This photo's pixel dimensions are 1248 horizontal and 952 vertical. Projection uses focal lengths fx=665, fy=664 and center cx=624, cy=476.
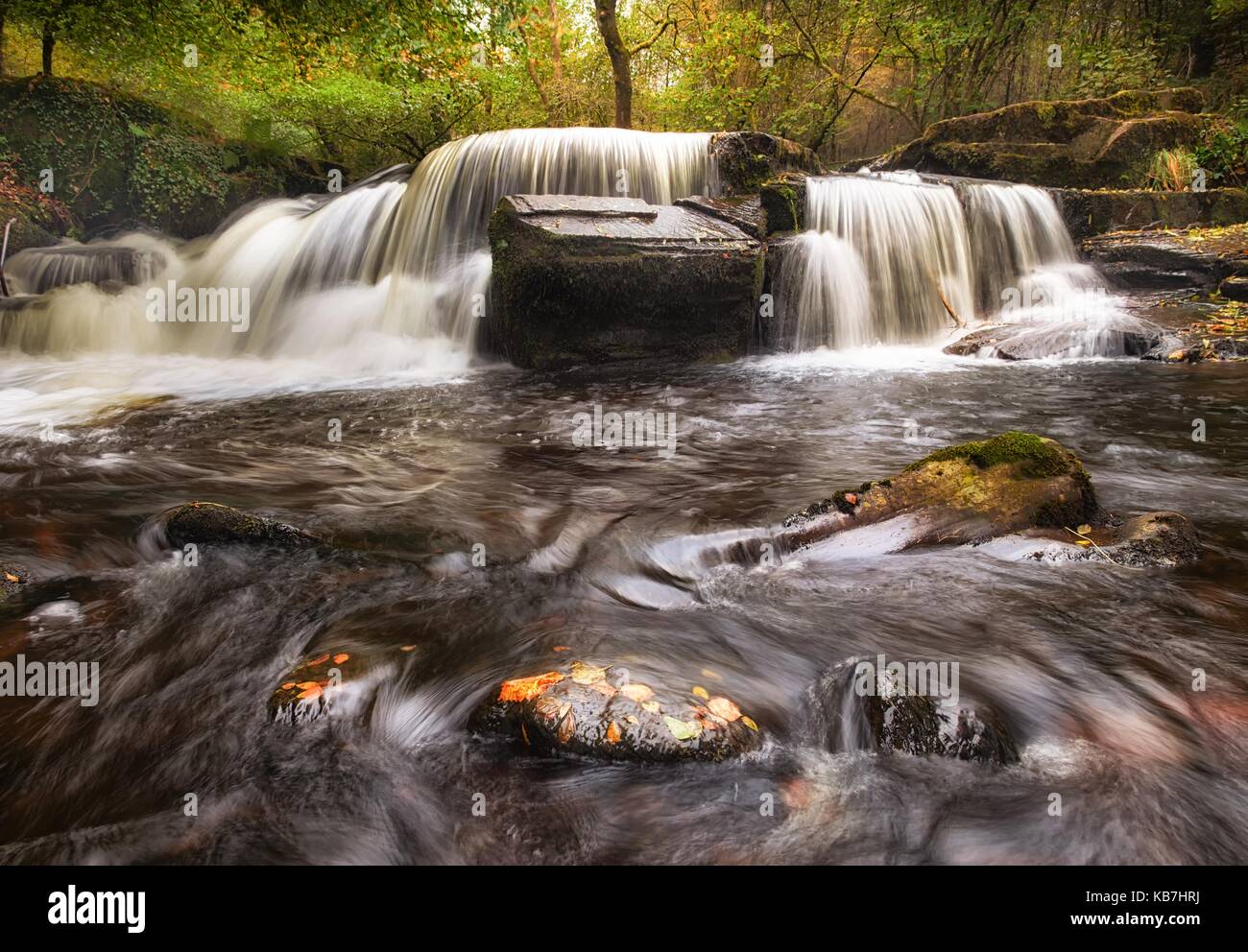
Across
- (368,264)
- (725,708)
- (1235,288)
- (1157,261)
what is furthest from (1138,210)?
(725,708)

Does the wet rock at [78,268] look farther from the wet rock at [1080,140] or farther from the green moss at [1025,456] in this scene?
the wet rock at [1080,140]

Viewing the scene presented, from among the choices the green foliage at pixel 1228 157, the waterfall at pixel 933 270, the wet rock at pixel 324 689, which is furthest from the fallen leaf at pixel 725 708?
the green foliage at pixel 1228 157

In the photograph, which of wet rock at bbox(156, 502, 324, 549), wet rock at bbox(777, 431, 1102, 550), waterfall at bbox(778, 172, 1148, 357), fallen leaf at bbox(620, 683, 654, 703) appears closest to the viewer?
fallen leaf at bbox(620, 683, 654, 703)

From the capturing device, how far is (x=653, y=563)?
11.7 ft

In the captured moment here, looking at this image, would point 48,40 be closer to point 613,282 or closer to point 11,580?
point 613,282

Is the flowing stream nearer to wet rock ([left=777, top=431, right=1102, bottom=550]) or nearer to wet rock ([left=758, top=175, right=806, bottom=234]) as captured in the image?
wet rock ([left=777, top=431, right=1102, bottom=550])

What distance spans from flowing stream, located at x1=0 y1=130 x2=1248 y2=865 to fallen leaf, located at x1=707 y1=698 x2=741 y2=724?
0.12 m

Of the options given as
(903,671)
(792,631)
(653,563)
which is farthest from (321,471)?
(903,671)

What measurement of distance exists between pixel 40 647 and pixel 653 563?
2685 mm

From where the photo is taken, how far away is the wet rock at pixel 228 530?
3551 millimetres

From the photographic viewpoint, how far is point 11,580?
3158 millimetres

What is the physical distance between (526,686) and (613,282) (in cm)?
627

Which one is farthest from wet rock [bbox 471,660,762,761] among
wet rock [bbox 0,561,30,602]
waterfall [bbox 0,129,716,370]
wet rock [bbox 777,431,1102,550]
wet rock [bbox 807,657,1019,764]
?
waterfall [bbox 0,129,716,370]

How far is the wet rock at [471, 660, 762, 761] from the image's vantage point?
2.02 metres
